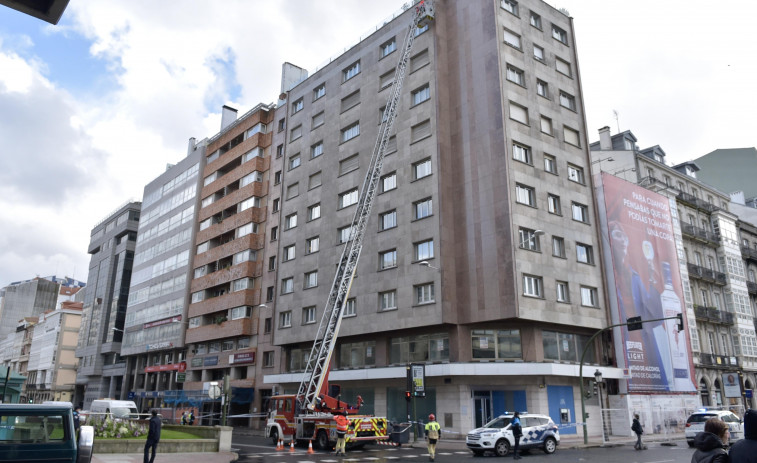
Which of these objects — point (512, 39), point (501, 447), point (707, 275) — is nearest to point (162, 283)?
point (512, 39)

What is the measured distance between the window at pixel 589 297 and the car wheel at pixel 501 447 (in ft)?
50.0

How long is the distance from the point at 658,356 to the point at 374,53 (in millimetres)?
31271

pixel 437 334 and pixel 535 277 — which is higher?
pixel 535 277

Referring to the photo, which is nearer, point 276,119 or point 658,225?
point 658,225

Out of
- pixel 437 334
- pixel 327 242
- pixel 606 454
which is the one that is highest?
pixel 327 242

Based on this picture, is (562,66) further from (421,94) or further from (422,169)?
(422,169)

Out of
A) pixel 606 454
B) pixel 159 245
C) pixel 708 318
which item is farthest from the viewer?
pixel 159 245

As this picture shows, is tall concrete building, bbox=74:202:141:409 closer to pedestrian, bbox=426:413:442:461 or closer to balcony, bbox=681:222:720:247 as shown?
pedestrian, bbox=426:413:442:461

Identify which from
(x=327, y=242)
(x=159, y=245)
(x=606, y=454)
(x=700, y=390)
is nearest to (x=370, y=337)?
(x=327, y=242)

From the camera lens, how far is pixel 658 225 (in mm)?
44250

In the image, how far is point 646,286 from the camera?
40.5 m

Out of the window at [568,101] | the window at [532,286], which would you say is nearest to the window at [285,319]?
the window at [532,286]

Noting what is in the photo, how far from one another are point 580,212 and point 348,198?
1706 cm

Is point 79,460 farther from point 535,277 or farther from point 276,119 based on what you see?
point 276,119
